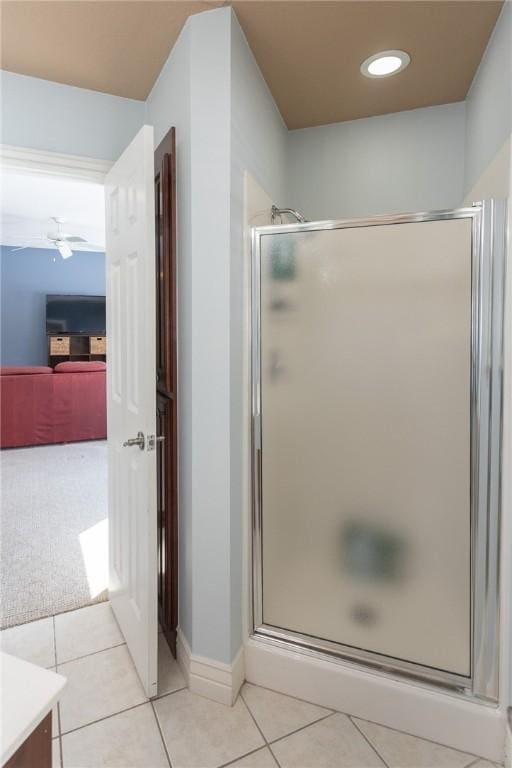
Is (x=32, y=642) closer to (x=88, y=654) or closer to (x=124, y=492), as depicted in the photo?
(x=88, y=654)

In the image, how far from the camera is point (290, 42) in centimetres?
167

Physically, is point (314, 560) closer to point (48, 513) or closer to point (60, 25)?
point (60, 25)

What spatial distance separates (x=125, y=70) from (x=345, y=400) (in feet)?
5.45

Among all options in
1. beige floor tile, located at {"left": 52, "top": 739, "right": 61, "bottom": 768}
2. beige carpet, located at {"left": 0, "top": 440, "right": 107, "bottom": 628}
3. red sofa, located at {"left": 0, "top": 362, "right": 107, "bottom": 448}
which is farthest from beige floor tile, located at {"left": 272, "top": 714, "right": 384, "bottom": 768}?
red sofa, located at {"left": 0, "top": 362, "right": 107, "bottom": 448}

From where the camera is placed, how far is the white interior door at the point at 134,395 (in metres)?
1.59

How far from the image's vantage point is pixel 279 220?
2.21 m

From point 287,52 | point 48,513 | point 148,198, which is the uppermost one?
point 287,52

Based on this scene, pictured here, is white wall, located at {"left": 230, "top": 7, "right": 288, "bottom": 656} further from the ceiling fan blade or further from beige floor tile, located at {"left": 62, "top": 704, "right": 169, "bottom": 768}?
the ceiling fan blade

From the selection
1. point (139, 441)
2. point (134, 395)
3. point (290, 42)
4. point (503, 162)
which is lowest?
point (139, 441)

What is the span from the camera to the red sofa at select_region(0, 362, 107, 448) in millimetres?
5012

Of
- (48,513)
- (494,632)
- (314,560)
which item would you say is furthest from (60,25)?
(48,513)

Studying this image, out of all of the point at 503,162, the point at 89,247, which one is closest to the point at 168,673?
the point at 503,162

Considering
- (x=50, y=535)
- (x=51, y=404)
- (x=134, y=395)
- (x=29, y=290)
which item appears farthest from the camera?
(x=29, y=290)

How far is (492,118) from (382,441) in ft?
4.22
